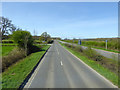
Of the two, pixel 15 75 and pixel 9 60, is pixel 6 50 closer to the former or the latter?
pixel 9 60

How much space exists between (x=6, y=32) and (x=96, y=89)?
170ft

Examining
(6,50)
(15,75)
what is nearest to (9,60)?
(15,75)

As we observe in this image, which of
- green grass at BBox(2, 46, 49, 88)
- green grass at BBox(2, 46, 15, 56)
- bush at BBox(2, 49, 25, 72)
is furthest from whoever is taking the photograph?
green grass at BBox(2, 46, 15, 56)

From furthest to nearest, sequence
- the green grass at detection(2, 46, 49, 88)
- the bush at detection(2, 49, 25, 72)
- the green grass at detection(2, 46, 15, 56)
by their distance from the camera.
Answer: the green grass at detection(2, 46, 15, 56) < the bush at detection(2, 49, 25, 72) < the green grass at detection(2, 46, 49, 88)

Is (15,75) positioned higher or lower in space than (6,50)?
lower

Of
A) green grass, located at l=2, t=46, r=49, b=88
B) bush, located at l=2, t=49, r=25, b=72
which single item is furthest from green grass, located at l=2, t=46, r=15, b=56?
green grass, located at l=2, t=46, r=49, b=88

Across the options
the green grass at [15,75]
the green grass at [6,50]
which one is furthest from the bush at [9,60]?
the green grass at [6,50]

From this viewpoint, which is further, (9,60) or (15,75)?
(9,60)

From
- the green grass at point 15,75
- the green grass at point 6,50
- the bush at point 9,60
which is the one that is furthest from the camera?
the green grass at point 6,50

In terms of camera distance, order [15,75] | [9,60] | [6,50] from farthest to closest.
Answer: [6,50] < [9,60] < [15,75]

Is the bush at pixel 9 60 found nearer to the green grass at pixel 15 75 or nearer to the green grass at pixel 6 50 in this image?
the green grass at pixel 15 75

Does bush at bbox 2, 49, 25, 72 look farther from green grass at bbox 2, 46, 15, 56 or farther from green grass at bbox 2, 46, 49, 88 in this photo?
green grass at bbox 2, 46, 15, 56

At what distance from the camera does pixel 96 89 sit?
18.2 ft

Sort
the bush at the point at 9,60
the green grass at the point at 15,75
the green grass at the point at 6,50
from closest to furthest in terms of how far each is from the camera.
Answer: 1. the green grass at the point at 15,75
2. the bush at the point at 9,60
3. the green grass at the point at 6,50
